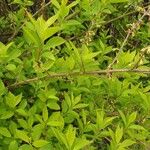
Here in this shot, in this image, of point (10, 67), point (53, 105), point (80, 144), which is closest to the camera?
point (80, 144)

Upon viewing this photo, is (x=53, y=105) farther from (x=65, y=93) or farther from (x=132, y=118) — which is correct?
(x=132, y=118)

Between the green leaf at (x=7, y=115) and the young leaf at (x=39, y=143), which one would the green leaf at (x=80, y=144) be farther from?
the green leaf at (x=7, y=115)

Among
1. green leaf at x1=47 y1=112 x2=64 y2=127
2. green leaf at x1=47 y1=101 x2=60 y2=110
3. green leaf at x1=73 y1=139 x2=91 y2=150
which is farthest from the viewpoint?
green leaf at x1=47 y1=101 x2=60 y2=110

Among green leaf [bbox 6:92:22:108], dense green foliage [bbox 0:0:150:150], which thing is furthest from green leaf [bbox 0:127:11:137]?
green leaf [bbox 6:92:22:108]

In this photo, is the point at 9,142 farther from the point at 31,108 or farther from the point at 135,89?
the point at 135,89

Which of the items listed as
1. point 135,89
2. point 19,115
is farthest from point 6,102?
point 135,89

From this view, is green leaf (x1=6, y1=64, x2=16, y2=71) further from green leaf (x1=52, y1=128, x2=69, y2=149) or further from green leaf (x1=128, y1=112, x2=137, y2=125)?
green leaf (x1=128, y1=112, x2=137, y2=125)

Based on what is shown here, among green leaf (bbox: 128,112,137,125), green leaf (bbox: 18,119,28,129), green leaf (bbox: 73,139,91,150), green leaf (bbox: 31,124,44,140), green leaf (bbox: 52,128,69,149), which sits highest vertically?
green leaf (bbox: 18,119,28,129)

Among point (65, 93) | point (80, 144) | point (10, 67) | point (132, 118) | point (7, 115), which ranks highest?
point (10, 67)

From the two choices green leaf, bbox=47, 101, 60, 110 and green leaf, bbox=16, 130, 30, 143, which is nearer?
green leaf, bbox=16, 130, 30, 143

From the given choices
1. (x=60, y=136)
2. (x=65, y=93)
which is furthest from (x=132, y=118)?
(x=60, y=136)
